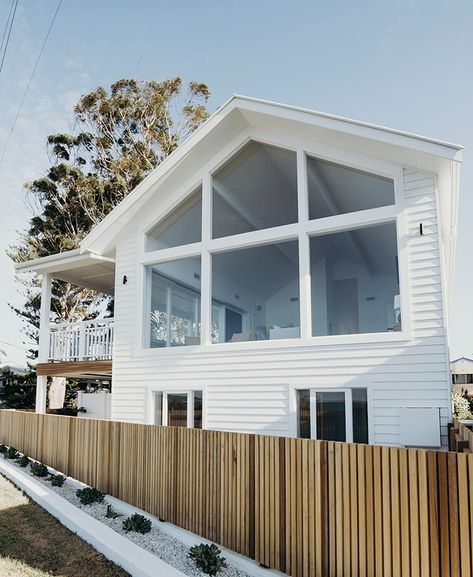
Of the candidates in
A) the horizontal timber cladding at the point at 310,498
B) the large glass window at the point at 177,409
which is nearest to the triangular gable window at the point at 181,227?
the large glass window at the point at 177,409

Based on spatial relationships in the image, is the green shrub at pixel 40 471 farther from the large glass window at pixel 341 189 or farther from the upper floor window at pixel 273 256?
the large glass window at pixel 341 189

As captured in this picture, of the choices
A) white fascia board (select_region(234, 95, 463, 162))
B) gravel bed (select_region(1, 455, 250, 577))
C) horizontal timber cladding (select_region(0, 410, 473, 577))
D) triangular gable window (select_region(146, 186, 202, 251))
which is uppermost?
white fascia board (select_region(234, 95, 463, 162))

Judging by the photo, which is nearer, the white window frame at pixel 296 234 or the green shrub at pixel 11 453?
the white window frame at pixel 296 234

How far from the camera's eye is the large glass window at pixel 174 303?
1041cm

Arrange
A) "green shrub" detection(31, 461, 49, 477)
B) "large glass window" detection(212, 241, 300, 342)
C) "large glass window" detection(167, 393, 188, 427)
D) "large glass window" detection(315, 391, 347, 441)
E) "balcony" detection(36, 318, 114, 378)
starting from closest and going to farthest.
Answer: "large glass window" detection(315, 391, 347, 441)
"large glass window" detection(212, 241, 300, 342)
"green shrub" detection(31, 461, 49, 477)
"large glass window" detection(167, 393, 188, 427)
"balcony" detection(36, 318, 114, 378)

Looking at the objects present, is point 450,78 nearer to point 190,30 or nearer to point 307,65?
point 307,65

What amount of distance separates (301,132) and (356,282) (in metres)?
3.01

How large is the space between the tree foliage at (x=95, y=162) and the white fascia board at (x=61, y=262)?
9608 mm

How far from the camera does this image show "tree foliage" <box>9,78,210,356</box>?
2348 centimetres

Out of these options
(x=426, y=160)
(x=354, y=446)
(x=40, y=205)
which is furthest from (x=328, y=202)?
(x=40, y=205)

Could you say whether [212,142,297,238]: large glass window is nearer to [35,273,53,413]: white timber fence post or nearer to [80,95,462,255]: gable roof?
[80,95,462,255]: gable roof

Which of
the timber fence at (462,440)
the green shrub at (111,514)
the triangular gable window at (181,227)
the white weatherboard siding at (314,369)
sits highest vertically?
the triangular gable window at (181,227)

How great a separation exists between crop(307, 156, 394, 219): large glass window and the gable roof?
44 cm

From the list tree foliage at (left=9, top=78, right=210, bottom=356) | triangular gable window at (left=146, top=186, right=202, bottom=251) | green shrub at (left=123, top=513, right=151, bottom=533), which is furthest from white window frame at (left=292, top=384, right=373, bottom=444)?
tree foliage at (left=9, top=78, right=210, bottom=356)
